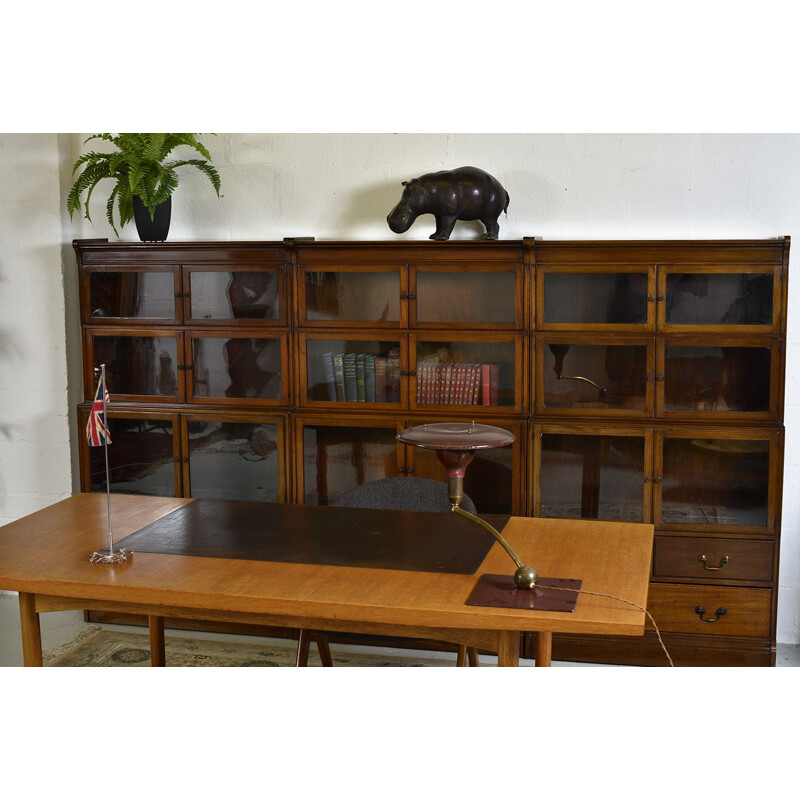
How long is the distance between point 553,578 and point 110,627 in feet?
8.79

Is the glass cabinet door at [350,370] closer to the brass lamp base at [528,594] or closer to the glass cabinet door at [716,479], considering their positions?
the glass cabinet door at [716,479]

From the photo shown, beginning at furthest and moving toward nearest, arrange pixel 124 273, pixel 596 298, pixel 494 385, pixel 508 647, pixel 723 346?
pixel 124 273
pixel 494 385
pixel 596 298
pixel 723 346
pixel 508 647

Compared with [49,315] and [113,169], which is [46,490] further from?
[113,169]

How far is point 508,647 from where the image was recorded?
2.35 metres

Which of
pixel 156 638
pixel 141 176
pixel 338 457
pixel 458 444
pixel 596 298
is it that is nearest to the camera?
pixel 458 444

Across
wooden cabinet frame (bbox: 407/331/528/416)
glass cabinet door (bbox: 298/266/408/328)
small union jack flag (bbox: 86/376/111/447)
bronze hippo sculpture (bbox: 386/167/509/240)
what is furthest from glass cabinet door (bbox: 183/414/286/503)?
small union jack flag (bbox: 86/376/111/447)

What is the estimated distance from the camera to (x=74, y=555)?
108 inches

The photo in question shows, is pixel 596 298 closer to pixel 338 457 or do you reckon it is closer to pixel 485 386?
pixel 485 386

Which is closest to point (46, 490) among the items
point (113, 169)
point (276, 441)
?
point (276, 441)

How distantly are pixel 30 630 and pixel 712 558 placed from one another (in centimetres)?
265

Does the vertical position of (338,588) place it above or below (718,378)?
below

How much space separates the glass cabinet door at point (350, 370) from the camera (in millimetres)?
4066

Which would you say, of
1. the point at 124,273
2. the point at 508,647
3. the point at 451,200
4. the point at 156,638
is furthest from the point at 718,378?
the point at 124,273

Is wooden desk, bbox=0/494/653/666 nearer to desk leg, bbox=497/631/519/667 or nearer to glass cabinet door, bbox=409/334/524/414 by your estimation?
desk leg, bbox=497/631/519/667
